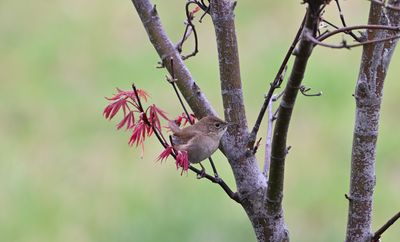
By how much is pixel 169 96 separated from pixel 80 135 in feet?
2.52

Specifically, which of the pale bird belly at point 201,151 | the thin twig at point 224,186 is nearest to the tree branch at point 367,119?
the thin twig at point 224,186

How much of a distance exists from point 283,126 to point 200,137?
0.53m

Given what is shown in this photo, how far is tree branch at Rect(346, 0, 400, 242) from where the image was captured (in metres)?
1.95

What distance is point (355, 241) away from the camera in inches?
81.7

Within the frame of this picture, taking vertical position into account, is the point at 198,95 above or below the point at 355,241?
above

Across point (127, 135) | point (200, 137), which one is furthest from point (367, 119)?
point (127, 135)

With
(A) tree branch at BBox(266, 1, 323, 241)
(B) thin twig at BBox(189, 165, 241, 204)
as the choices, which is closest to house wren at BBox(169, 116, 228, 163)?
(B) thin twig at BBox(189, 165, 241, 204)

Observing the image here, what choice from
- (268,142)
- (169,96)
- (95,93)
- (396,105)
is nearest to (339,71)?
(396,105)

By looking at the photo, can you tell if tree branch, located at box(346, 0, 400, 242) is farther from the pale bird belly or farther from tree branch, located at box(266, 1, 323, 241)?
the pale bird belly

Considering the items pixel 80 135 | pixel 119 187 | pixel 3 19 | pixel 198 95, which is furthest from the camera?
pixel 3 19

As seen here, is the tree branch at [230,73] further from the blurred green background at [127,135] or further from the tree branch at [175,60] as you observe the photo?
the blurred green background at [127,135]

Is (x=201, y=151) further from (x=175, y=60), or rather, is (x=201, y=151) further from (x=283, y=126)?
(x=283, y=126)

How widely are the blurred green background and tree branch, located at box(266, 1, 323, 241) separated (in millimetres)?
2561

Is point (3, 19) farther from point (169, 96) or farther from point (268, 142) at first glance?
point (268, 142)
